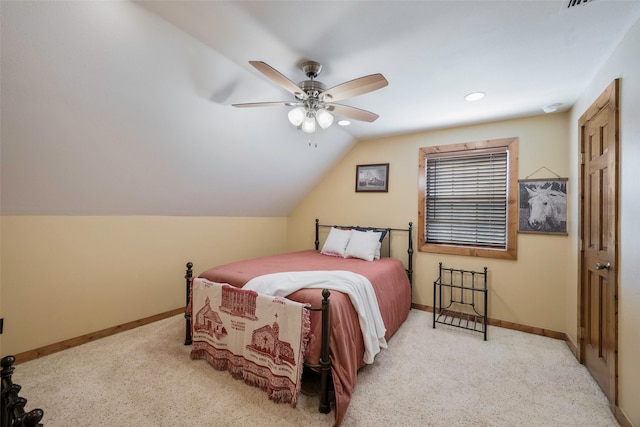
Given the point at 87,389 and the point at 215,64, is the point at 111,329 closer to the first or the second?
the point at 87,389

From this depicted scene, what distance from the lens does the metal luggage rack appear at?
10.9 feet

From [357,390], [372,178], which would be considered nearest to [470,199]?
[372,178]

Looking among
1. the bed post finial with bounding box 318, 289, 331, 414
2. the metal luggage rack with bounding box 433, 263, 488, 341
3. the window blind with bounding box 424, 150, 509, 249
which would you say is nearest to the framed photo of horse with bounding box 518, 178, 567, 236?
the window blind with bounding box 424, 150, 509, 249

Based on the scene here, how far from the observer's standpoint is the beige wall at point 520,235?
3.01 metres

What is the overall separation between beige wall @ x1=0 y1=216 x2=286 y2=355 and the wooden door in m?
3.95

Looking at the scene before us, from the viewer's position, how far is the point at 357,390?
2035 millimetres

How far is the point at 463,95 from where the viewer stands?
2.65m

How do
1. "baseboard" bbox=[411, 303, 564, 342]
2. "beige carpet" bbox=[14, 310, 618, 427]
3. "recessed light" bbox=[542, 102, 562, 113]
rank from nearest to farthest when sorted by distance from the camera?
"beige carpet" bbox=[14, 310, 618, 427], "recessed light" bbox=[542, 102, 562, 113], "baseboard" bbox=[411, 303, 564, 342]

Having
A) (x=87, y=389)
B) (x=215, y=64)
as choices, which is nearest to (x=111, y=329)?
(x=87, y=389)

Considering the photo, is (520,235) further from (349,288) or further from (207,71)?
(207,71)

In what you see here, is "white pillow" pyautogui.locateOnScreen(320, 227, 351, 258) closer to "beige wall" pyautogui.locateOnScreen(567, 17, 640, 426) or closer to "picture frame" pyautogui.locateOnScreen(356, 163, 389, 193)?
"picture frame" pyautogui.locateOnScreen(356, 163, 389, 193)

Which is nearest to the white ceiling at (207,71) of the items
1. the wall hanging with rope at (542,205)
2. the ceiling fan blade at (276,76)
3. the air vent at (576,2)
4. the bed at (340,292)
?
the air vent at (576,2)

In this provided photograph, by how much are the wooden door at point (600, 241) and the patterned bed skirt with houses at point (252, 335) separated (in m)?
2.08

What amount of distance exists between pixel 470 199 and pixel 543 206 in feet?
2.37
